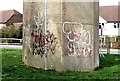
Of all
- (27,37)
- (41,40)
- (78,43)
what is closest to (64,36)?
(78,43)

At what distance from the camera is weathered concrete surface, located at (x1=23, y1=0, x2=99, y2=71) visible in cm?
1180

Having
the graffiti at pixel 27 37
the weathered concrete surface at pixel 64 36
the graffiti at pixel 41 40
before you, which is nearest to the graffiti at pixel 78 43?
the weathered concrete surface at pixel 64 36

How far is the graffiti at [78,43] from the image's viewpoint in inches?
472

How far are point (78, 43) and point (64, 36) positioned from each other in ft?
2.42

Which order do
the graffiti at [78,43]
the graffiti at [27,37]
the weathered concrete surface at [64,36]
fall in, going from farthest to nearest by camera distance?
the graffiti at [27,37]
the graffiti at [78,43]
the weathered concrete surface at [64,36]

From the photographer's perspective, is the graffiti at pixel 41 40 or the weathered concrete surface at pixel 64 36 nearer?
the weathered concrete surface at pixel 64 36

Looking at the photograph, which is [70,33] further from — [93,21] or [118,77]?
[118,77]

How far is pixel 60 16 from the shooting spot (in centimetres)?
1176

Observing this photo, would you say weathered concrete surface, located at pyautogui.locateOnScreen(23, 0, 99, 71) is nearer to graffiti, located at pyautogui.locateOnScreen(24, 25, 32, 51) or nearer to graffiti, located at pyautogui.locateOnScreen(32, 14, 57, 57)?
graffiti, located at pyautogui.locateOnScreen(32, 14, 57, 57)

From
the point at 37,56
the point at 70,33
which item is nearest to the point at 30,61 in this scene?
the point at 37,56

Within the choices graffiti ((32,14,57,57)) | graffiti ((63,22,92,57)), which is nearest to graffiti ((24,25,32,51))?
graffiti ((32,14,57,57))

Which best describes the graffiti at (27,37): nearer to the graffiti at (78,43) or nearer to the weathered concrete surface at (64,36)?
the weathered concrete surface at (64,36)

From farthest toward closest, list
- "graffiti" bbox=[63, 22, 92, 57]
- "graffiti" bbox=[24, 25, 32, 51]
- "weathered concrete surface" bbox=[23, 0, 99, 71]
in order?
"graffiti" bbox=[24, 25, 32, 51] → "graffiti" bbox=[63, 22, 92, 57] → "weathered concrete surface" bbox=[23, 0, 99, 71]

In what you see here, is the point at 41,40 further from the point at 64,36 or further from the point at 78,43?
the point at 78,43
